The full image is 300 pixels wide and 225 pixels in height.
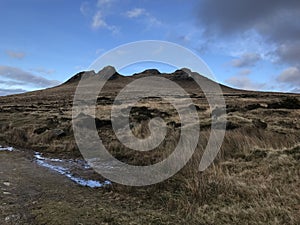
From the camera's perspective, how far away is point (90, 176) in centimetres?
908

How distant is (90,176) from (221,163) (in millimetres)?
3914

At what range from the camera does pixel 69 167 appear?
10211mm

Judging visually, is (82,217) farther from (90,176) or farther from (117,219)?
(90,176)

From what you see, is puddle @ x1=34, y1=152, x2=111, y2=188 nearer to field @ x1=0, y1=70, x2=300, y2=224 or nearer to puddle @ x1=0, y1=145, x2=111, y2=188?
puddle @ x1=0, y1=145, x2=111, y2=188

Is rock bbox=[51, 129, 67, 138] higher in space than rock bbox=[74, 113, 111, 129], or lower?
lower

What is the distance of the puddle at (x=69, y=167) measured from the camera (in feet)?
27.3

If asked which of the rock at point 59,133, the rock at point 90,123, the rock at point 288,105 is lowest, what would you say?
the rock at point 59,133

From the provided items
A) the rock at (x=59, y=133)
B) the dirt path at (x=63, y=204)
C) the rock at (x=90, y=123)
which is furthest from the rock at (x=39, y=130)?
the dirt path at (x=63, y=204)

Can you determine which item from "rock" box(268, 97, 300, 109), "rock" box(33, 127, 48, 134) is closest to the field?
"rock" box(33, 127, 48, 134)

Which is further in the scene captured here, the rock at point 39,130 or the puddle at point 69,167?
the rock at point 39,130

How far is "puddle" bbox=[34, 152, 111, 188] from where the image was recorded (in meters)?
8.34

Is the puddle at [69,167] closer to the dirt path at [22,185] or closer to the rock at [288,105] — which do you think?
the dirt path at [22,185]

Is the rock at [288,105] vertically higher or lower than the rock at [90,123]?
higher

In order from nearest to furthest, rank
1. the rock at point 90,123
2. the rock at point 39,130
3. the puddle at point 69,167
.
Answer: the puddle at point 69,167
the rock at point 39,130
the rock at point 90,123
